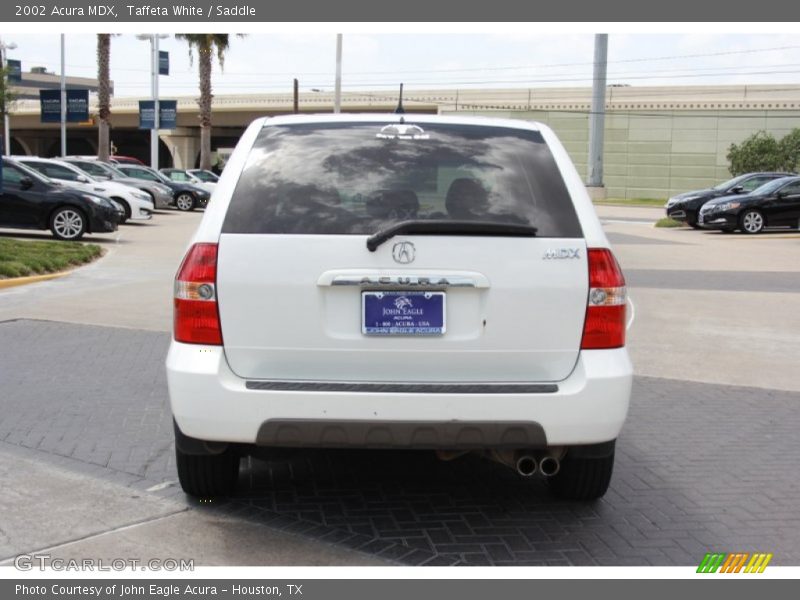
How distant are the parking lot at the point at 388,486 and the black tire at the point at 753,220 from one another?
57.9ft

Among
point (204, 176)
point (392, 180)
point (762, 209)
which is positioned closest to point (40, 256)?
point (392, 180)

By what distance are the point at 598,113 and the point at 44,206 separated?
27.8 meters

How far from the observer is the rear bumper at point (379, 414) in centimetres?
415

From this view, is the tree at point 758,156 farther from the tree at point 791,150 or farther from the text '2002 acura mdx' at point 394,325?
the text '2002 acura mdx' at point 394,325

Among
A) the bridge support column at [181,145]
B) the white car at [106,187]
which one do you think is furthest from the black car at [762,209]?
the bridge support column at [181,145]

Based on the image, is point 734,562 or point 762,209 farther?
point 762,209

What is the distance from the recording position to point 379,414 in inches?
164

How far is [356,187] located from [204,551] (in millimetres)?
1724

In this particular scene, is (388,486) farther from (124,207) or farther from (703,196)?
(703,196)

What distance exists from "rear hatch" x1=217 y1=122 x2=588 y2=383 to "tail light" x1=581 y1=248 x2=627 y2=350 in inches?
1.9

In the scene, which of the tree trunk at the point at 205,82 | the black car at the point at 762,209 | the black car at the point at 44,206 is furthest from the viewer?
the tree trunk at the point at 205,82

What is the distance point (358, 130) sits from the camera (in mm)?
4652
